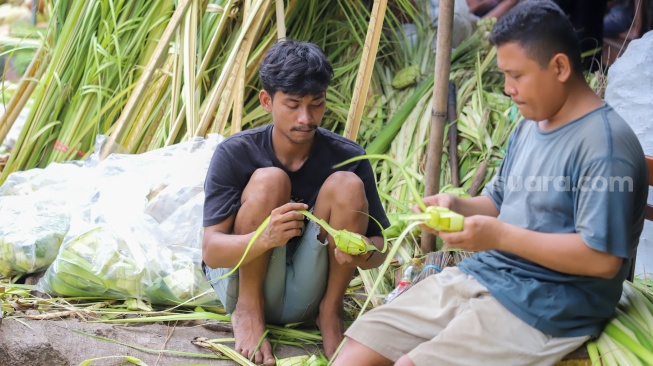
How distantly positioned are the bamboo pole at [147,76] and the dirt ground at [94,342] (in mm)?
1345

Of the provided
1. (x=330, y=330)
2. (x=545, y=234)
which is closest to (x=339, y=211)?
(x=330, y=330)

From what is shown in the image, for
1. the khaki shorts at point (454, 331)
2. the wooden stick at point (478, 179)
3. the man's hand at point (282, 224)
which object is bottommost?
the wooden stick at point (478, 179)

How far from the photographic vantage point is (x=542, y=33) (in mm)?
1877

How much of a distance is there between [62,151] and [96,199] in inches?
31.7

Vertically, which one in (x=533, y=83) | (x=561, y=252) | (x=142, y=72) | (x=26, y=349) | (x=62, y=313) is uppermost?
(x=533, y=83)

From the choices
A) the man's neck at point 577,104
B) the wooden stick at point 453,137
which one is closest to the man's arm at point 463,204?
the man's neck at point 577,104

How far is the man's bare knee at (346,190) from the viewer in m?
2.45

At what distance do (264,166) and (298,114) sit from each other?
232 millimetres

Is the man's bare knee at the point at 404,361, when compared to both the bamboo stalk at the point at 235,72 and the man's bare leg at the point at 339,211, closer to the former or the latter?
the man's bare leg at the point at 339,211

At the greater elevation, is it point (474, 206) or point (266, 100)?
point (266, 100)

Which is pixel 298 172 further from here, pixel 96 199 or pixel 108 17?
pixel 108 17

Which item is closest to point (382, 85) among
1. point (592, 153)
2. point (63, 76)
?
point (63, 76)

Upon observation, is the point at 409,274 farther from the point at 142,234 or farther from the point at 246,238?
the point at 142,234

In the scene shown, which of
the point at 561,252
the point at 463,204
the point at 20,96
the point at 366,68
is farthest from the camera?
the point at 20,96
